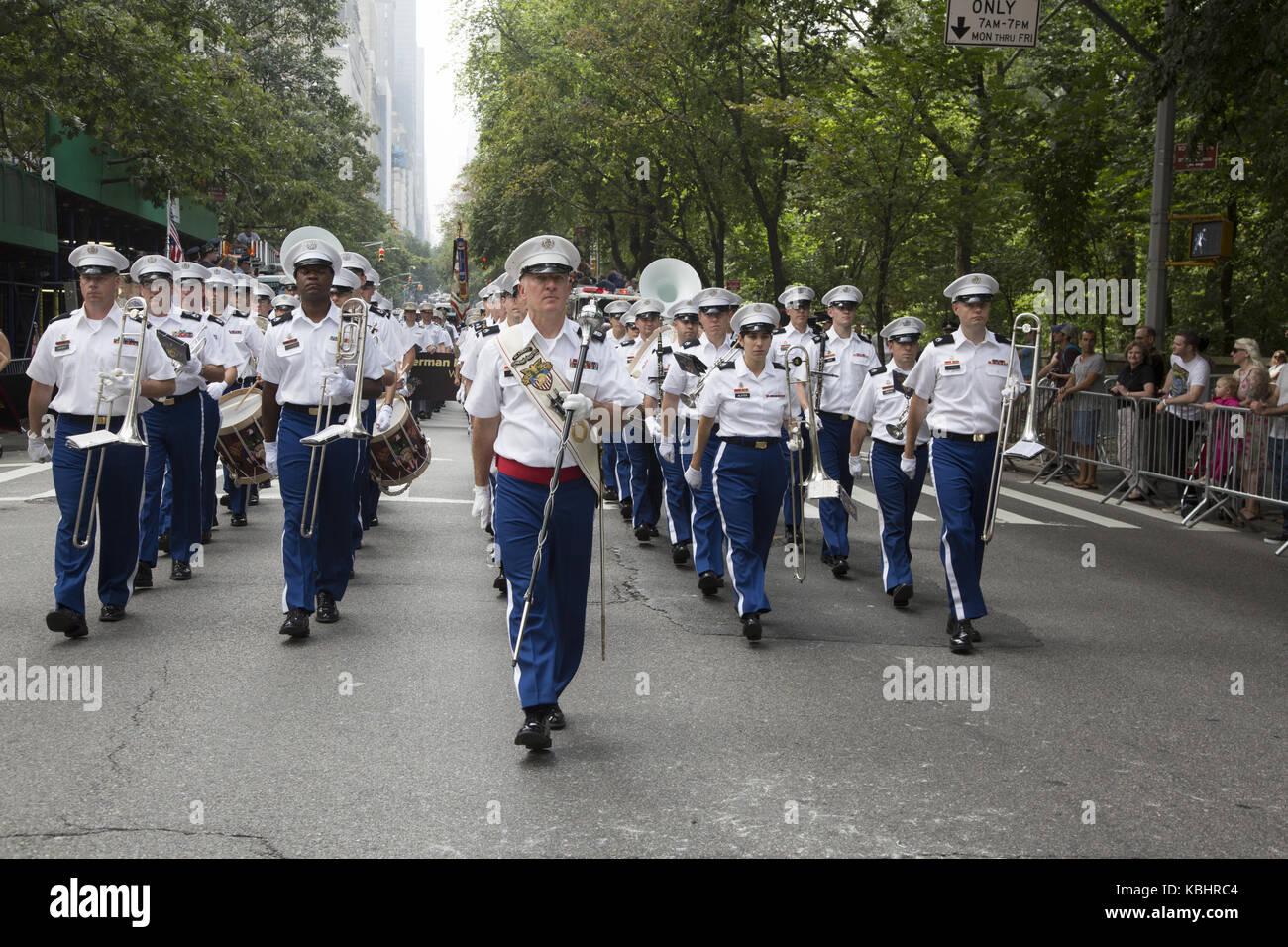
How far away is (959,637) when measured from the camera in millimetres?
8203

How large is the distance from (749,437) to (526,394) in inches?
122

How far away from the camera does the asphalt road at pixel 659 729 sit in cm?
496

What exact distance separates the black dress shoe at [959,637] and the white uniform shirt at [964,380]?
1.15 m

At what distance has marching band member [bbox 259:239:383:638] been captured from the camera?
8.27 meters

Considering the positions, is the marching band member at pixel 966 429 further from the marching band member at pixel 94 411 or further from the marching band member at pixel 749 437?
the marching band member at pixel 94 411

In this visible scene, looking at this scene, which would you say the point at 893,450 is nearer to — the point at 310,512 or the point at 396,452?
the point at 396,452

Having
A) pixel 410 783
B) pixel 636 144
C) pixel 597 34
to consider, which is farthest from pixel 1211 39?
pixel 636 144

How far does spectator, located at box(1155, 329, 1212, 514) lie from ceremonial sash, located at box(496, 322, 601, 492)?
34.3ft

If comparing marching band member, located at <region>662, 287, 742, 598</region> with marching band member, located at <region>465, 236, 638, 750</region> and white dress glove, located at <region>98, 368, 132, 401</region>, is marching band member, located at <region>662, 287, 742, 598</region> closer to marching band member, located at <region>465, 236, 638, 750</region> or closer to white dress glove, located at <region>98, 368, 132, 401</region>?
marching band member, located at <region>465, 236, 638, 750</region>

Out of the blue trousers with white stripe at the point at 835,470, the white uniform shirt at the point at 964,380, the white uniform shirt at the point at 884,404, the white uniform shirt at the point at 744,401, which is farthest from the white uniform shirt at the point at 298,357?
the blue trousers with white stripe at the point at 835,470

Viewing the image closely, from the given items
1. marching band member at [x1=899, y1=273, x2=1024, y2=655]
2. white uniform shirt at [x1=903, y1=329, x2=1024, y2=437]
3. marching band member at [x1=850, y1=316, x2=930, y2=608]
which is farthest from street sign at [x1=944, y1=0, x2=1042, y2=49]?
white uniform shirt at [x1=903, y1=329, x2=1024, y2=437]

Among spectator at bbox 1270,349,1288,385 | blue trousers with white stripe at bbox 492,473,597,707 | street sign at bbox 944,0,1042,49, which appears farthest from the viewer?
street sign at bbox 944,0,1042,49

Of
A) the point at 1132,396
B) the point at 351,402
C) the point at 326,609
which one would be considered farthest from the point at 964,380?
the point at 1132,396

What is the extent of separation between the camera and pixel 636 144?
37.9 meters
